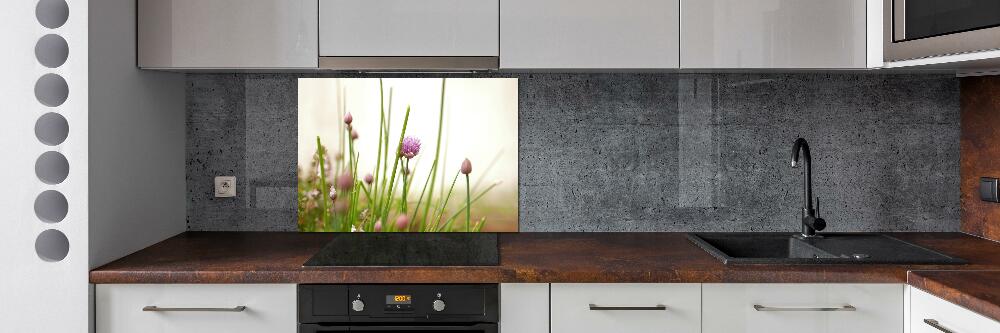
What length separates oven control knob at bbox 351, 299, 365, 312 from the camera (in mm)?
1905

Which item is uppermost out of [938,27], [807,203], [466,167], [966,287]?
[938,27]

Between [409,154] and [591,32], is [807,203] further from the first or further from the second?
[409,154]

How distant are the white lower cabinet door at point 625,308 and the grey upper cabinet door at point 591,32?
0.67 metres

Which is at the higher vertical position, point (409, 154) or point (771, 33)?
point (771, 33)

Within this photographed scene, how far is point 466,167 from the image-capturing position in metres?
2.57

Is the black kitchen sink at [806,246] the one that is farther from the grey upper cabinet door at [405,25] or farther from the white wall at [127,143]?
the white wall at [127,143]


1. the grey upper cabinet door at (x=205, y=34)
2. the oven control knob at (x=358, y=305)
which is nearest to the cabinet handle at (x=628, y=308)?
the oven control knob at (x=358, y=305)

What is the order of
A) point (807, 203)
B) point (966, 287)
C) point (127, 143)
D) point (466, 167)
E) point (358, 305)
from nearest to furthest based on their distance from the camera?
point (966, 287) → point (358, 305) → point (127, 143) → point (807, 203) → point (466, 167)

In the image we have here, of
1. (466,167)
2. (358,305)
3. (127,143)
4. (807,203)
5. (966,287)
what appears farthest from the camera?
(466,167)

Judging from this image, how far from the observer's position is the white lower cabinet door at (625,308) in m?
1.93

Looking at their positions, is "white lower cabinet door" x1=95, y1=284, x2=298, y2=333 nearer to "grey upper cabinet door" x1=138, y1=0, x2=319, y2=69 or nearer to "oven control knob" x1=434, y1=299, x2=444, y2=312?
"oven control knob" x1=434, y1=299, x2=444, y2=312

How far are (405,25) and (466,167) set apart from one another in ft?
1.89

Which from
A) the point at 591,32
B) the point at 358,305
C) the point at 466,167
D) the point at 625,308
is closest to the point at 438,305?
the point at 358,305
